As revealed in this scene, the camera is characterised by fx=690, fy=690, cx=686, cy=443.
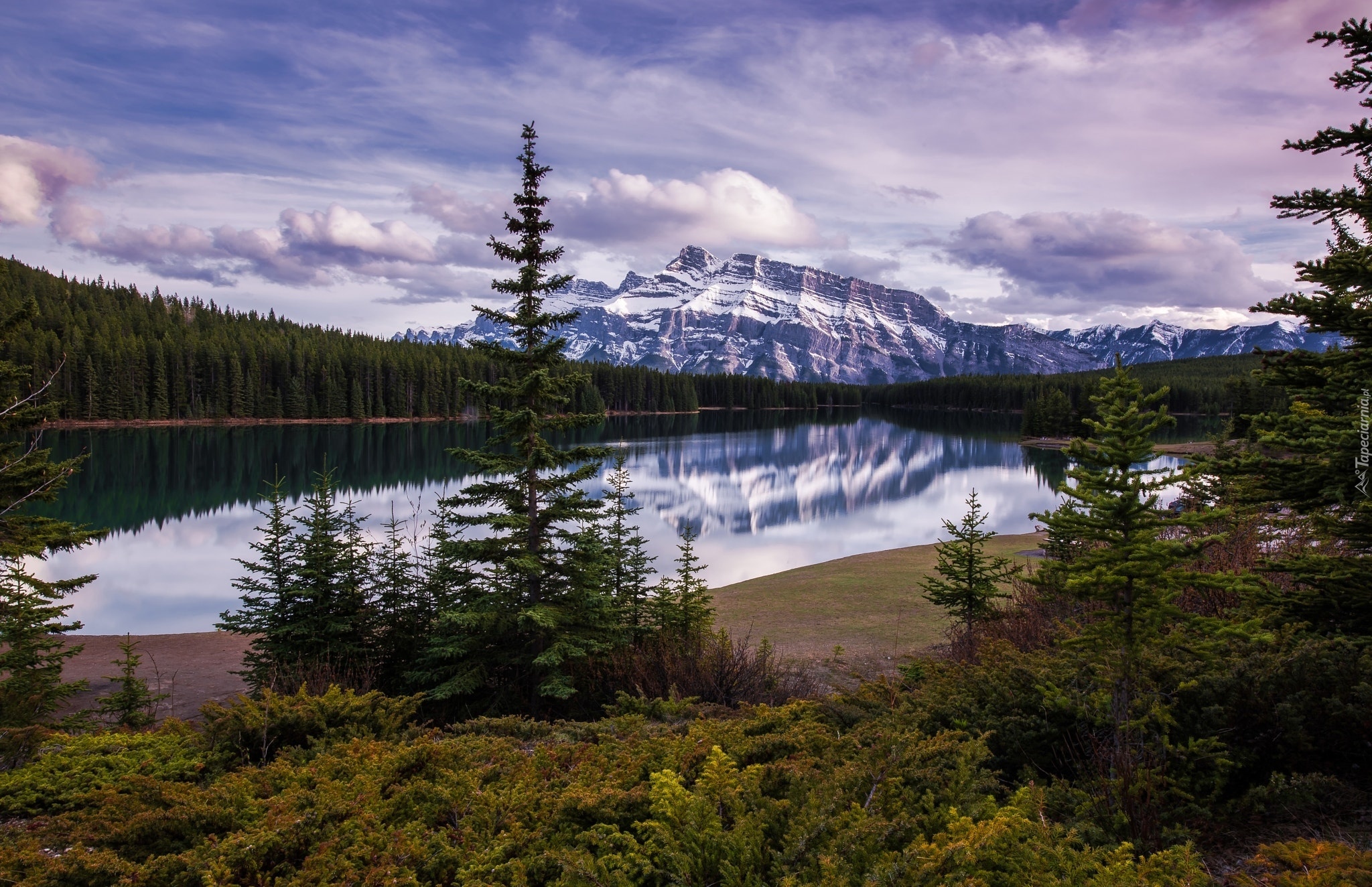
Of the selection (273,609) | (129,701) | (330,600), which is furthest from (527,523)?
(129,701)

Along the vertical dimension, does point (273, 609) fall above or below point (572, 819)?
below

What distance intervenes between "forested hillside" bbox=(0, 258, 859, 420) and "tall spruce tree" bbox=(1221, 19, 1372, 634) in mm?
69325

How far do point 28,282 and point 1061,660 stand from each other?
186 meters

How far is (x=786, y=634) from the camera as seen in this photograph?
55.7 ft

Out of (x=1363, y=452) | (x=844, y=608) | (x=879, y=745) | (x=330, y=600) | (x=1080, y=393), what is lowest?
(x=844, y=608)

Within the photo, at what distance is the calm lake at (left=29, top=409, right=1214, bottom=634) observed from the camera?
26125 mm

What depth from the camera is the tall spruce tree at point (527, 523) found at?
37.9 ft

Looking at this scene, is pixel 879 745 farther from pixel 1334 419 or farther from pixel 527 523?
pixel 527 523

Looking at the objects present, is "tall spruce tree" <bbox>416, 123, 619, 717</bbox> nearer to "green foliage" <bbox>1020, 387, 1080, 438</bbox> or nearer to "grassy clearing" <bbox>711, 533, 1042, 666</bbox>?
"grassy clearing" <bbox>711, 533, 1042, 666</bbox>

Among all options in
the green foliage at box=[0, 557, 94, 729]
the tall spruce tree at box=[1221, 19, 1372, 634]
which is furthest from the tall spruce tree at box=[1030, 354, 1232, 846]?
the green foliage at box=[0, 557, 94, 729]

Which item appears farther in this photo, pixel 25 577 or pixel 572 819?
pixel 25 577

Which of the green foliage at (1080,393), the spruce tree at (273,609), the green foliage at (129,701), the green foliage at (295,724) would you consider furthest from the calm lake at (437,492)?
the green foliage at (1080,393)

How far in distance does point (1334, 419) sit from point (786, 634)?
39.6 feet

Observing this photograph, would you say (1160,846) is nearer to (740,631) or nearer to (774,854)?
(774,854)
